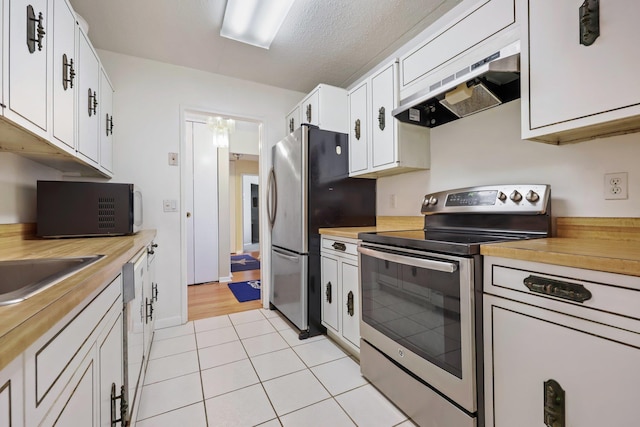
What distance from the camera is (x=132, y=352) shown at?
126cm

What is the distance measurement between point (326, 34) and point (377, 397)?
8.19ft

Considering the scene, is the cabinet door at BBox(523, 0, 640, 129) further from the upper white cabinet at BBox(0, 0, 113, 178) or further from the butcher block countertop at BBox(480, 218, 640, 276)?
the upper white cabinet at BBox(0, 0, 113, 178)

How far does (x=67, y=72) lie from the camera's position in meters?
1.41

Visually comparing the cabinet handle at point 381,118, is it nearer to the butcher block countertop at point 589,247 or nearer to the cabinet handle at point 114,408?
the butcher block countertop at point 589,247

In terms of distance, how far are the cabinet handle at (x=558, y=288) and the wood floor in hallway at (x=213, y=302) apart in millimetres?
2622

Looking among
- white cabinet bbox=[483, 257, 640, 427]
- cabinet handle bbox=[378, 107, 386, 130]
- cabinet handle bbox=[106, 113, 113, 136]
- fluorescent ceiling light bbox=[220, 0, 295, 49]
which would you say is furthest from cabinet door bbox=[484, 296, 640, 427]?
cabinet handle bbox=[106, 113, 113, 136]

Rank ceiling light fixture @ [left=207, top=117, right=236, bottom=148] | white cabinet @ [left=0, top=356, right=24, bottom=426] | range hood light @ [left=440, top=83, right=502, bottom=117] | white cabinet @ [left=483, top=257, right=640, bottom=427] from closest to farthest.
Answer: white cabinet @ [left=0, top=356, right=24, bottom=426], white cabinet @ [left=483, top=257, right=640, bottom=427], range hood light @ [left=440, top=83, right=502, bottom=117], ceiling light fixture @ [left=207, top=117, right=236, bottom=148]

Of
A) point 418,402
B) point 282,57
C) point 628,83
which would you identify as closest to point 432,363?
point 418,402

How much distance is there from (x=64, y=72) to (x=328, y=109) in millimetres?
1759

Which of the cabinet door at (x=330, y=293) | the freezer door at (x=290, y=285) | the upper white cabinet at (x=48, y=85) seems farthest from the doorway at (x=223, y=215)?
the cabinet door at (x=330, y=293)

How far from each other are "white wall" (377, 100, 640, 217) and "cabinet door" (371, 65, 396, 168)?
330 mm

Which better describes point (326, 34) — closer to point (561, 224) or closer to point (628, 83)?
point (628, 83)

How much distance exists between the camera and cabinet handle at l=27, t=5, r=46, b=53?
106 centimetres

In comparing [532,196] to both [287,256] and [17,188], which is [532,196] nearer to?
[287,256]
